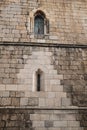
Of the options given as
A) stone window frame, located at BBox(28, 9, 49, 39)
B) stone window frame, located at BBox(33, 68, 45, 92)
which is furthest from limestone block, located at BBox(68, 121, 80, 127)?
stone window frame, located at BBox(28, 9, 49, 39)

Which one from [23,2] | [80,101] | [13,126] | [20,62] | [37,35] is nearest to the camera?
[13,126]

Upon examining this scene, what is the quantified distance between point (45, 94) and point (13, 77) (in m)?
0.95

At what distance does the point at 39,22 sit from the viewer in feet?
26.9

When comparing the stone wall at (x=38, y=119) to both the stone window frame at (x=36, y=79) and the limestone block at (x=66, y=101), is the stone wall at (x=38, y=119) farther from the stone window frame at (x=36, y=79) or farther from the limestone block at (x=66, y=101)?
the stone window frame at (x=36, y=79)

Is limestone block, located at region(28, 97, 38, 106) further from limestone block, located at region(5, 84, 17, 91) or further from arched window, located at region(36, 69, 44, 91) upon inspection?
limestone block, located at region(5, 84, 17, 91)

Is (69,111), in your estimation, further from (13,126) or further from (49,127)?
(13,126)

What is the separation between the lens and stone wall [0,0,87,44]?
7.81 metres

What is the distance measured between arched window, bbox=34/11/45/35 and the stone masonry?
4.9 inches

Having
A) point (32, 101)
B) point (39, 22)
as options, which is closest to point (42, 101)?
point (32, 101)

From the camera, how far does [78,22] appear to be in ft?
27.0

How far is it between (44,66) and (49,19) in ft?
5.34

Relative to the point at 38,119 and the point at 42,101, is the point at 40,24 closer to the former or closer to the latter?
the point at 42,101

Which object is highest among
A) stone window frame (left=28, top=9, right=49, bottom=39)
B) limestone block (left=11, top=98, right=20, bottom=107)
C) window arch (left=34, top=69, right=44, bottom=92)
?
stone window frame (left=28, top=9, right=49, bottom=39)

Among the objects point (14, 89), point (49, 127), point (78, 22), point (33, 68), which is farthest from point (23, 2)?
point (49, 127)
